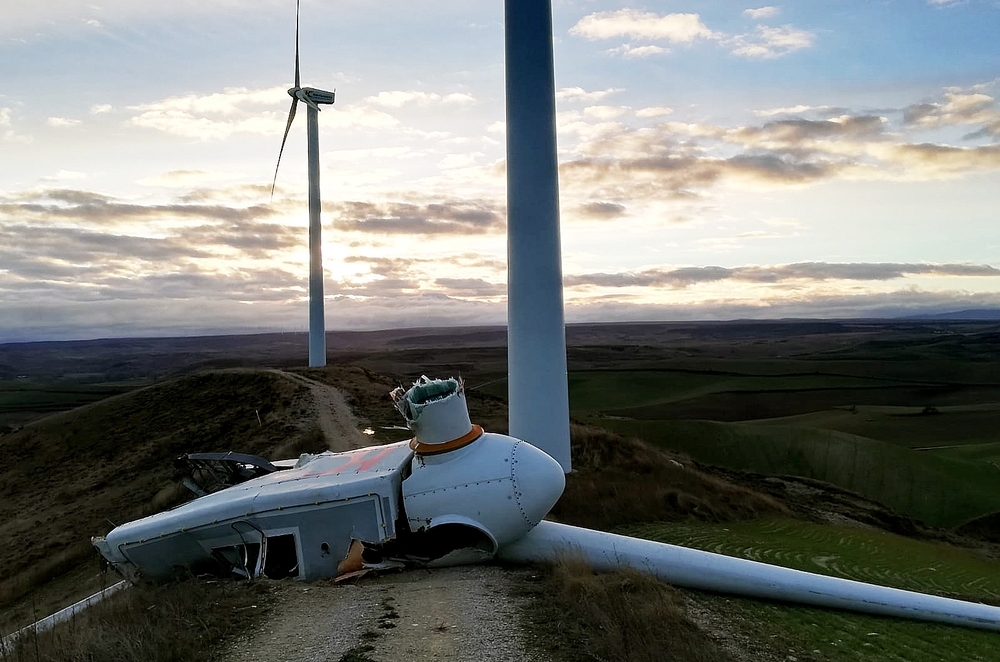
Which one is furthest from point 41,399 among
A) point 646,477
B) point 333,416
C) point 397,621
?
point 397,621

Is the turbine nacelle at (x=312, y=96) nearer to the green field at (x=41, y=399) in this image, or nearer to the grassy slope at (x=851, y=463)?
the grassy slope at (x=851, y=463)

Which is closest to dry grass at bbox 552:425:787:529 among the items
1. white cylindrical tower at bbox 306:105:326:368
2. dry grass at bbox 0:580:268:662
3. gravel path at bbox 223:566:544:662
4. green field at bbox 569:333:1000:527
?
gravel path at bbox 223:566:544:662

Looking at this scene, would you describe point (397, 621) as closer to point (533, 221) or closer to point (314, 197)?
point (533, 221)

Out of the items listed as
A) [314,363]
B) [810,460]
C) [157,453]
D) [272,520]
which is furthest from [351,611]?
[314,363]

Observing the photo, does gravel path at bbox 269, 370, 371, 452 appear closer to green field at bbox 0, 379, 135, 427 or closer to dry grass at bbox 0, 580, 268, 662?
dry grass at bbox 0, 580, 268, 662

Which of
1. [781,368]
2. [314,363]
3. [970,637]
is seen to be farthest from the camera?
[781,368]

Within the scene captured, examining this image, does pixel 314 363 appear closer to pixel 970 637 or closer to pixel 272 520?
pixel 272 520

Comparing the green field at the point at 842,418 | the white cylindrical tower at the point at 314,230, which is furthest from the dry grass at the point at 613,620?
the white cylindrical tower at the point at 314,230
